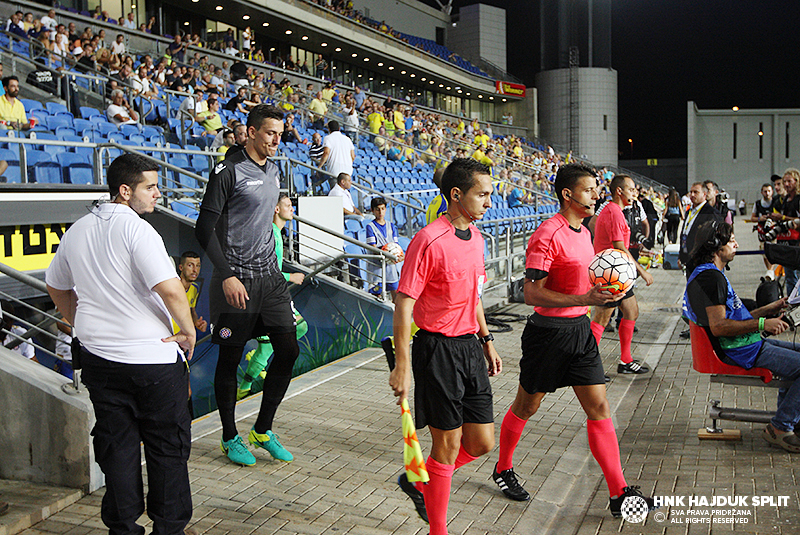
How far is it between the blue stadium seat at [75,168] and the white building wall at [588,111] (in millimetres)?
42366

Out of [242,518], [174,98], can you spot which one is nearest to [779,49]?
[174,98]

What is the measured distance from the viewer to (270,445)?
4.50 m

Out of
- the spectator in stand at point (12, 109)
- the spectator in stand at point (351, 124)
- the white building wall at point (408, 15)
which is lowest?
the spectator in stand at point (12, 109)

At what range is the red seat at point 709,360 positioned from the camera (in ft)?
15.8

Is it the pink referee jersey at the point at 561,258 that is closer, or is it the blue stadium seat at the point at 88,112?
the pink referee jersey at the point at 561,258

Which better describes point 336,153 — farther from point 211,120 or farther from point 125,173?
point 125,173

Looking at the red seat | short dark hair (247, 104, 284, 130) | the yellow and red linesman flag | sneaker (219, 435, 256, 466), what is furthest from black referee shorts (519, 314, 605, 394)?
short dark hair (247, 104, 284, 130)

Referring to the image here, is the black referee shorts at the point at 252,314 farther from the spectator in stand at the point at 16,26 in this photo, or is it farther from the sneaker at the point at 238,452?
the spectator in stand at the point at 16,26

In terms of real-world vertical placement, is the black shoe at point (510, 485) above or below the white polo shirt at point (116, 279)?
below

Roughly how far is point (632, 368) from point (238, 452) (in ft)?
14.5

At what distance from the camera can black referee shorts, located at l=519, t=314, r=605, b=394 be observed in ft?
12.5

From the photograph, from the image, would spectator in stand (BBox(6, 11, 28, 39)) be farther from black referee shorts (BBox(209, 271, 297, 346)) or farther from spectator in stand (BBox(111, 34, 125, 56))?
black referee shorts (BBox(209, 271, 297, 346))

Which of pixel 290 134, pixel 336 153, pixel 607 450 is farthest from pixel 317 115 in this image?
pixel 607 450

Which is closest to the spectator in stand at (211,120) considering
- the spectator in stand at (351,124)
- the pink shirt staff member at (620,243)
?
the spectator in stand at (351,124)
